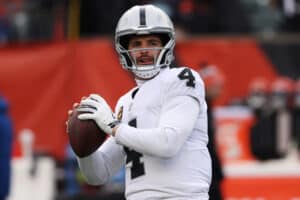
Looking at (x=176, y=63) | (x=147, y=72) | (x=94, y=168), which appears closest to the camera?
(x=147, y=72)

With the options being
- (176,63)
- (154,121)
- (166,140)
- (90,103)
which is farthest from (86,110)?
(176,63)

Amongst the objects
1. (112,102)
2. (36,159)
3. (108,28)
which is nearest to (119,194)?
(36,159)

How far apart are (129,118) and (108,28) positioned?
667 centimetres

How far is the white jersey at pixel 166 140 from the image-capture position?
14.5ft

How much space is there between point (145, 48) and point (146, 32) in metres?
0.07

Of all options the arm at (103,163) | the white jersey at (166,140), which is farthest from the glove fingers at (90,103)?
the arm at (103,163)

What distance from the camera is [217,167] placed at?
22.2 feet

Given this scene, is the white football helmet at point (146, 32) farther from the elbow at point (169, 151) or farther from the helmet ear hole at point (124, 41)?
the elbow at point (169, 151)

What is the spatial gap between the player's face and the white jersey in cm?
9

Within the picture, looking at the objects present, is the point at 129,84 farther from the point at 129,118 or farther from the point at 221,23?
the point at 129,118

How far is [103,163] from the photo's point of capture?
15.7 ft

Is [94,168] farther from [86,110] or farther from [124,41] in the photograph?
[124,41]

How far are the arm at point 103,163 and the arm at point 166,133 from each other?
315 millimetres

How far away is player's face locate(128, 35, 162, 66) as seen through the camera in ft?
15.3
